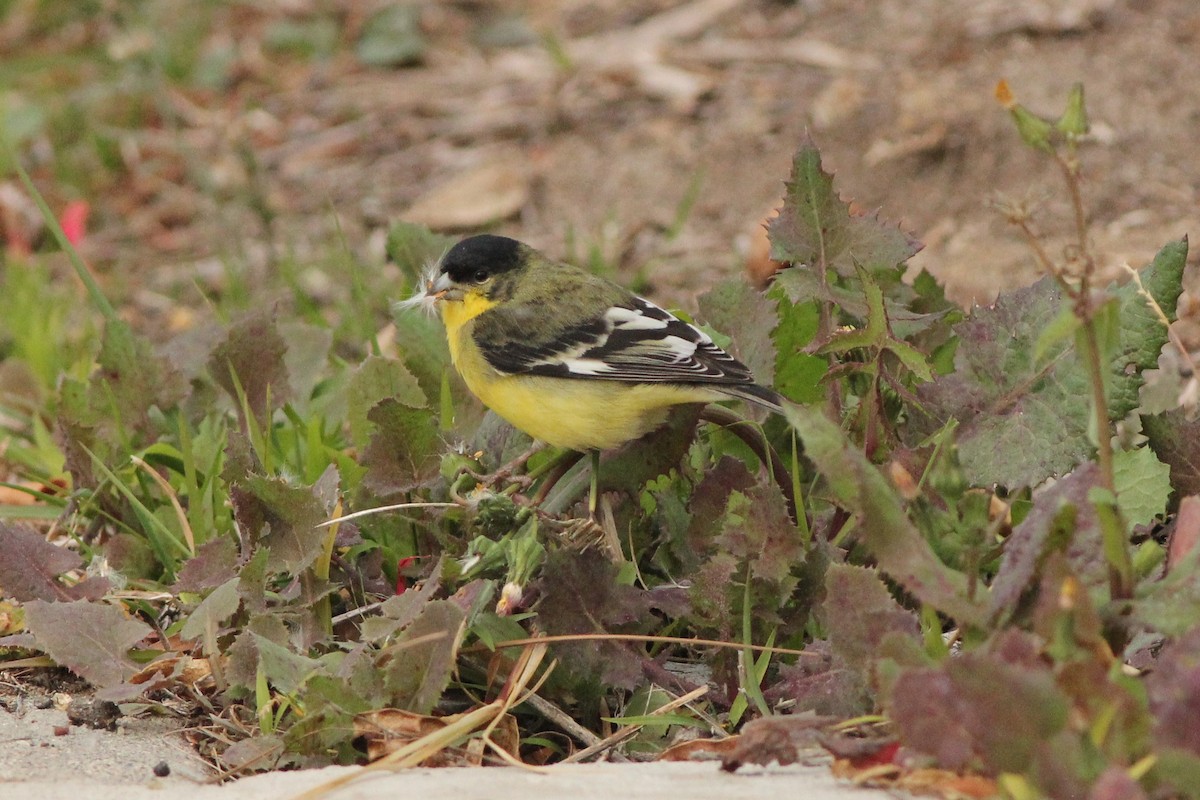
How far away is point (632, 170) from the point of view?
6.77m

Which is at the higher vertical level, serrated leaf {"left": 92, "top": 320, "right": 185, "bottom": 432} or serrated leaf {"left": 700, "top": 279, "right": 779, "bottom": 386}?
serrated leaf {"left": 700, "top": 279, "right": 779, "bottom": 386}

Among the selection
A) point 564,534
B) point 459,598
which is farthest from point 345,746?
point 564,534

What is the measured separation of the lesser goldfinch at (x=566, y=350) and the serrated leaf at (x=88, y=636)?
1.03 metres

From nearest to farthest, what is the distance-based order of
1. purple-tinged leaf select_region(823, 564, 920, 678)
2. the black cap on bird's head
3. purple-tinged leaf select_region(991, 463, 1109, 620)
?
1. purple-tinged leaf select_region(991, 463, 1109, 620)
2. purple-tinged leaf select_region(823, 564, 920, 678)
3. the black cap on bird's head

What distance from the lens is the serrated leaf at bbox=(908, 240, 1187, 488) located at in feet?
9.37

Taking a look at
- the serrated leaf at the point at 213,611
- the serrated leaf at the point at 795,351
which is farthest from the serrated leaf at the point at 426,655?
the serrated leaf at the point at 795,351

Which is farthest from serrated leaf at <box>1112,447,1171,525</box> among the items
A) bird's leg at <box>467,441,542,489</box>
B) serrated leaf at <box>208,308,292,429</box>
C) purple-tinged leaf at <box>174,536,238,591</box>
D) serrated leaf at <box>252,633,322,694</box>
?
serrated leaf at <box>208,308,292,429</box>

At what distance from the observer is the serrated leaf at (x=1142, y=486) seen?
2764mm

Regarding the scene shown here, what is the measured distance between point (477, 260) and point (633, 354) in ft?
2.54

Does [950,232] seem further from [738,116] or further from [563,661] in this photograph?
[563,661]

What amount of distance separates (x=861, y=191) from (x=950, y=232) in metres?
0.50

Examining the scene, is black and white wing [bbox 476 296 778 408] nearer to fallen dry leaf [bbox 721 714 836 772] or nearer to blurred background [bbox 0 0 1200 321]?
fallen dry leaf [bbox 721 714 836 772]

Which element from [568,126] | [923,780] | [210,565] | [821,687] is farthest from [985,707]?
[568,126]

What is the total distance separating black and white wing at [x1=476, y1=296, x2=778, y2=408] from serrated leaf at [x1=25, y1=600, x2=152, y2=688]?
1.16 metres
